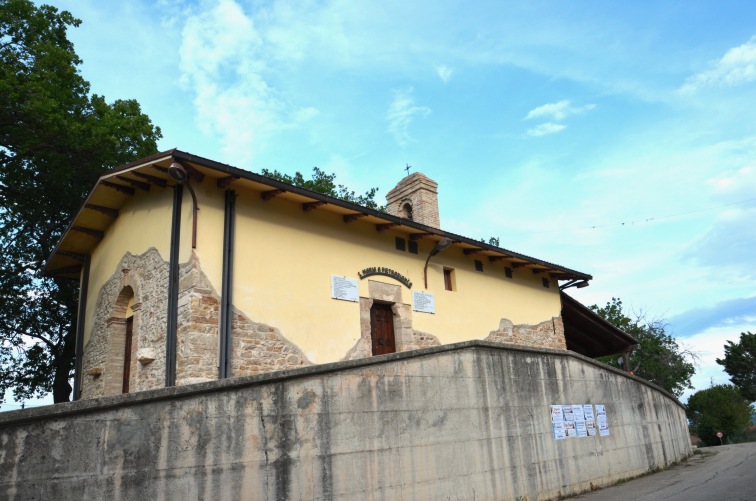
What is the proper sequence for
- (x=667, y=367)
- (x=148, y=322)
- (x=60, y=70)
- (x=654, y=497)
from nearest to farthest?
(x=654, y=497) → (x=148, y=322) → (x=60, y=70) → (x=667, y=367)

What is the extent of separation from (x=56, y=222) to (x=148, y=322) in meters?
9.18

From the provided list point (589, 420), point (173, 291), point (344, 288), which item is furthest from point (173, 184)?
point (589, 420)

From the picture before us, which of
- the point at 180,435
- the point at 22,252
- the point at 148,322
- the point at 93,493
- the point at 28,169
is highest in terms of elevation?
the point at 28,169

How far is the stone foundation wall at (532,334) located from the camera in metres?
14.2

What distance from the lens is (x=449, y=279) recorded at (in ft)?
44.1

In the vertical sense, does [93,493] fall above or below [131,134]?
below

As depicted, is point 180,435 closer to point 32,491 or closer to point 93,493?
point 93,493

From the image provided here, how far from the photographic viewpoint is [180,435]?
5.22 metres

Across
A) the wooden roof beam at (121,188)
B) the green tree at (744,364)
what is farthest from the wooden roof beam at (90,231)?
the green tree at (744,364)

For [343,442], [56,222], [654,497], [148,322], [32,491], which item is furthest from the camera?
[56,222]

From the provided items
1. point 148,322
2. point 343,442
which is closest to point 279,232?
point 148,322

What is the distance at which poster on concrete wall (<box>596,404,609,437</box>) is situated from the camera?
33.3 feet

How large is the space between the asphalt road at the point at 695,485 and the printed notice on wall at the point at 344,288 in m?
5.14

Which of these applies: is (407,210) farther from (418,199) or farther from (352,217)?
(352,217)
